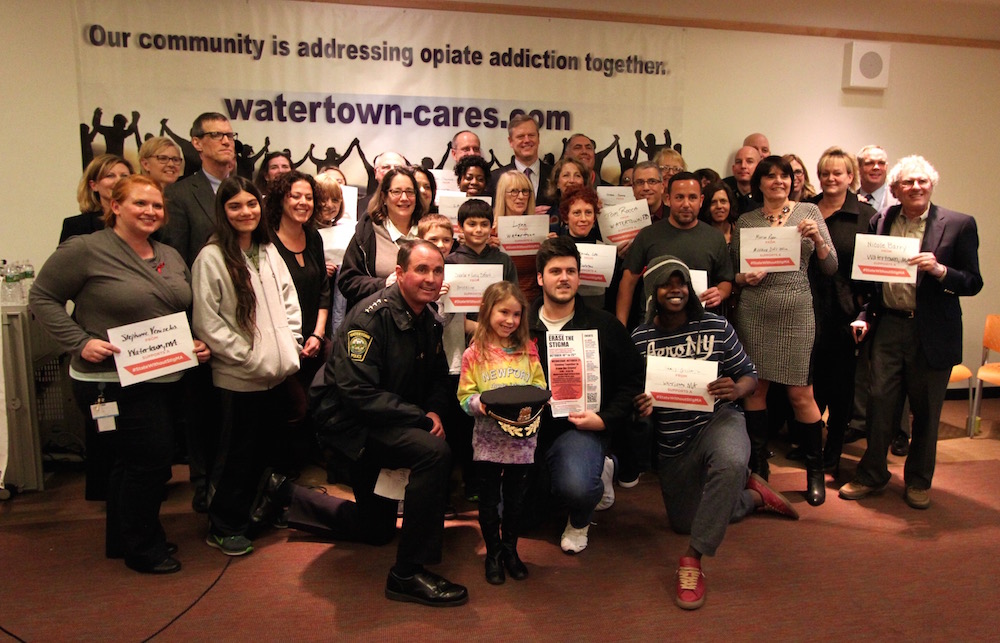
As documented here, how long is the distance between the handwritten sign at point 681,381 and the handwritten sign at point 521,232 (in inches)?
40.6

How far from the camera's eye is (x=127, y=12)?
4.55 meters

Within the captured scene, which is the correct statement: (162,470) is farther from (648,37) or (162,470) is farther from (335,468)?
(648,37)

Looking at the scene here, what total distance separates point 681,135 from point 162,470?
456 centimetres

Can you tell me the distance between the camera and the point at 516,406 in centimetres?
260

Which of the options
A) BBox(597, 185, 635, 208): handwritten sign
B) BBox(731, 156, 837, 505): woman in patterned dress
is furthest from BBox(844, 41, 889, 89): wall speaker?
BBox(597, 185, 635, 208): handwritten sign

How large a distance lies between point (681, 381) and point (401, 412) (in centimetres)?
123

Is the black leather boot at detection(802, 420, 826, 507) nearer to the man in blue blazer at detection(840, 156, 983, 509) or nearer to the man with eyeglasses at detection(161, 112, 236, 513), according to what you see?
the man in blue blazer at detection(840, 156, 983, 509)

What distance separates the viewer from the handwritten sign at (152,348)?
2.61m

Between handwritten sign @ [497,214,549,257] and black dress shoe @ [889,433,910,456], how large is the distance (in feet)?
9.52

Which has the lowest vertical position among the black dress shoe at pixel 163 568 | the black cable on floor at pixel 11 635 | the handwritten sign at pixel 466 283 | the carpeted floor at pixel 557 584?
the black cable on floor at pixel 11 635

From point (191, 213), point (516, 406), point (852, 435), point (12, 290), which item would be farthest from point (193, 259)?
point (852, 435)

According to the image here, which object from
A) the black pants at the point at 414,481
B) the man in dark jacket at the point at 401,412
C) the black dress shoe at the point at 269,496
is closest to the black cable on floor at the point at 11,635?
the black dress shoe at the point at 269,496

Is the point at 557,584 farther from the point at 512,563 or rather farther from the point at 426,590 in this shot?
the point at 426,590

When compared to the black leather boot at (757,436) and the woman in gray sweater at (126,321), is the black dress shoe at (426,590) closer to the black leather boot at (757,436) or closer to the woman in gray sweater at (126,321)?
the woman in gray sweater at (126,321)
